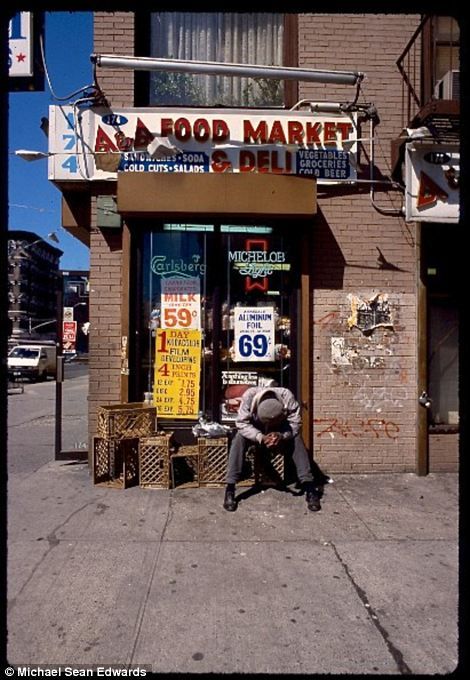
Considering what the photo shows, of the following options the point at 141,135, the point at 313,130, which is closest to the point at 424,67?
the point at 313,130

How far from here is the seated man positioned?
475 centimetres

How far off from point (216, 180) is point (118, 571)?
13.5 ft

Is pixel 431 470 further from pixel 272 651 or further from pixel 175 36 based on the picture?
pixel 175 36

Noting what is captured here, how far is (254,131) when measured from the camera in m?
5.82

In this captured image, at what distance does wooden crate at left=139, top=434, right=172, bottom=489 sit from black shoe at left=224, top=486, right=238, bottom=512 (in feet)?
2.71

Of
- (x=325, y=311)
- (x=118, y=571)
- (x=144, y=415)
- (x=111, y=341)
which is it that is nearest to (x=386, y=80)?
(x=325, y=311)

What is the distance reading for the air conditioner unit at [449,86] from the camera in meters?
5.35

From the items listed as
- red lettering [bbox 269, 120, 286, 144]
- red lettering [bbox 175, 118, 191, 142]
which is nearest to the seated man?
red lettering [bbox 269, 120, 286, 144]

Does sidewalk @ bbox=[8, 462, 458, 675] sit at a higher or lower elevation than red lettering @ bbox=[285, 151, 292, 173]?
lower

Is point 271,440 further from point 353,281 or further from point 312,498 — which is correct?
point 353,281

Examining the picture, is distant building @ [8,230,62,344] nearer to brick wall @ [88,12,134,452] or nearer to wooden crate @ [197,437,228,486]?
brick wall @ [88,12,134,452]

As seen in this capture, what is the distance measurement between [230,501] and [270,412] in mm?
964

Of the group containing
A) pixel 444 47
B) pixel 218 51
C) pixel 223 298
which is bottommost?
pixel 223 298

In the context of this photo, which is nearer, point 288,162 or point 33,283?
point 288,162
